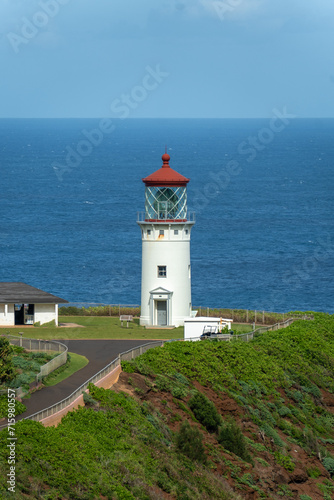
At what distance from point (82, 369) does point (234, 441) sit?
19.3 ft

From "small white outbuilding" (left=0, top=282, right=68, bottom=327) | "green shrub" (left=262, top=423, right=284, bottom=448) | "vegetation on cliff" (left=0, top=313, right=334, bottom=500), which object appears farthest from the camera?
"small white outbuilding" (left=0, top=282, right=68, bottom=327)

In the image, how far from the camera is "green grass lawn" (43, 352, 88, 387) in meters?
32.2

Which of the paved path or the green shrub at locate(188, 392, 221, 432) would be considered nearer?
the paved path

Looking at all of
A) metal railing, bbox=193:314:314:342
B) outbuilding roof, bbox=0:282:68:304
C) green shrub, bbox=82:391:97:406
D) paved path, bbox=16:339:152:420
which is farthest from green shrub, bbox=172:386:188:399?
outbuilding roof, bbox=0:282:68:304

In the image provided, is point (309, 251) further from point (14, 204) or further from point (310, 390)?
point (310, 390)

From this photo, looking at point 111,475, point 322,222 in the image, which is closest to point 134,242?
point 322,222

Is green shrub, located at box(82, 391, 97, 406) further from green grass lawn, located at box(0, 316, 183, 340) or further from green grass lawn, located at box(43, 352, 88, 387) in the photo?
green grass lawn, located at box(0, 316, 183, 340)

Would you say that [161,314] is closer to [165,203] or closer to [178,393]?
[165,203]

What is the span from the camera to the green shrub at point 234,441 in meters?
31.2

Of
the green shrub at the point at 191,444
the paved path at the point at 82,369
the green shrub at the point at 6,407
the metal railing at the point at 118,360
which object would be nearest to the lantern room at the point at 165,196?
→ the metal railing at the point at 118,360

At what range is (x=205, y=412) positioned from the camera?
32.2 m

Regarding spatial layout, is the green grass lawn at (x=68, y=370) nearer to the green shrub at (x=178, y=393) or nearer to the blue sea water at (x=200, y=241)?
the green shrub at (x=178, y=393)

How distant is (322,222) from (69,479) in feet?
375

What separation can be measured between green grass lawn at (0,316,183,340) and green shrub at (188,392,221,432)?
10934 millimetres
